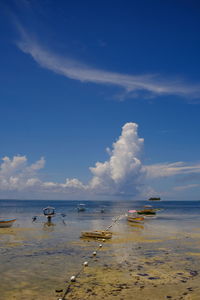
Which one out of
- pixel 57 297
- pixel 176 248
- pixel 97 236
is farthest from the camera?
pixel 97 236

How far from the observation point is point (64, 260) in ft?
75.8

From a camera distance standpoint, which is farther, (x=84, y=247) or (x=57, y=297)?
(x=84, y=247)

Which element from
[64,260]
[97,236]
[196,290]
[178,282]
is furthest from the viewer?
[97,236]

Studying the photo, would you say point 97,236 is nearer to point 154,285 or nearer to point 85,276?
point 85,276

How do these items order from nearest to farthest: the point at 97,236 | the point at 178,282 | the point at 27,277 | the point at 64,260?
the point at 178,282, the point at 27,277, the point at 64,260, the point at 97,236

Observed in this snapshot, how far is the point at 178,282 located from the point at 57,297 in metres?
7.85

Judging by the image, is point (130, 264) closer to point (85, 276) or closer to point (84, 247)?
point (85, 276)

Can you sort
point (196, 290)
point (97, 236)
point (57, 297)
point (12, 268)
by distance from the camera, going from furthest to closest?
1. point (97, 236)
2. point (12, 268)
3. point (196, 290)
4. point (57, 297)

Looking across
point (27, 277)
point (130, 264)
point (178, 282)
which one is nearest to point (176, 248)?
point (130, 264)

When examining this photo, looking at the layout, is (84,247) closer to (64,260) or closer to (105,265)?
(64,260)

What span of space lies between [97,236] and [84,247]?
5.44 meters

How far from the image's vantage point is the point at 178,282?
17188mm

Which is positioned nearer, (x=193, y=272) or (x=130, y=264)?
(x=193, y=272)

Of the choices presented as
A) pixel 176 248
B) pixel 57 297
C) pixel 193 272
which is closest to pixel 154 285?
pixel 193 272
